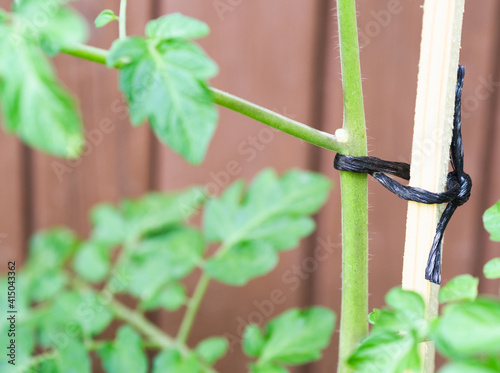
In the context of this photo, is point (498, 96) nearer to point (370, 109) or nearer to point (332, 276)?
point (370, 109)

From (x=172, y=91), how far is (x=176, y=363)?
42 cm

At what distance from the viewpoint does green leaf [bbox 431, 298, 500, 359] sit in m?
0.21

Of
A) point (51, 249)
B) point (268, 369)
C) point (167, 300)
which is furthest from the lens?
point (51, 249)

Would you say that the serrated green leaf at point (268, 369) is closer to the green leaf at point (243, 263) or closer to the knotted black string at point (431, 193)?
the green leaf at point (243, 263)

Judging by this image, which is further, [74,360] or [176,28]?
[74,360]

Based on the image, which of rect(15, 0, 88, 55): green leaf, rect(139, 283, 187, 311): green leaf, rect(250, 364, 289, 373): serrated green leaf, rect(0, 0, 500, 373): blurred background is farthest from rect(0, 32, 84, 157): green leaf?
rect(0, 0, 500, 373): blurred background

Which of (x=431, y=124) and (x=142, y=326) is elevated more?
(x=431, y=124)

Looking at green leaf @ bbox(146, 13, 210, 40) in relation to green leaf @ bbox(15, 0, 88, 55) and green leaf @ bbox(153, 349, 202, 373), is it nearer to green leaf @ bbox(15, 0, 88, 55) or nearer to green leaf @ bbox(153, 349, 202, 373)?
green leaf @ bbox(15, 0, 88, 55)

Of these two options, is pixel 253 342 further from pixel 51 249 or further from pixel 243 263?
pixel 51 249

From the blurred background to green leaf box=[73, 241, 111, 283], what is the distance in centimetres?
19

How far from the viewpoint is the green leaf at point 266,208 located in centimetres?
69

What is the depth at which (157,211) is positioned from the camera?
886 millimetres

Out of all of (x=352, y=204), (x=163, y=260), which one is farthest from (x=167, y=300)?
(x=352, y=204)

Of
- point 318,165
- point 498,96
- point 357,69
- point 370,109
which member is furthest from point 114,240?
point 498,96
